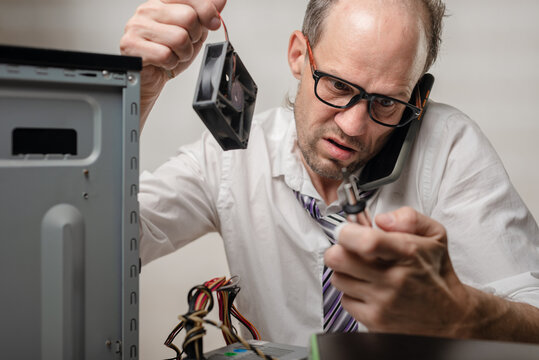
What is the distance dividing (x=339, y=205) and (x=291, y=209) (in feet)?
0.55

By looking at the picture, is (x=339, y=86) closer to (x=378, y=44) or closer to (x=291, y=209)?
(x=378, y=44)

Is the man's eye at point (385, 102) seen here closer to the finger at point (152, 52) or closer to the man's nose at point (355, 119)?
the man's nose at point (355, 119)

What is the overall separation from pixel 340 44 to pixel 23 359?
806mm

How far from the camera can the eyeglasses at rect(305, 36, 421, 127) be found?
3.26 ft

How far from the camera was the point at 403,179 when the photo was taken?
3.90 feet

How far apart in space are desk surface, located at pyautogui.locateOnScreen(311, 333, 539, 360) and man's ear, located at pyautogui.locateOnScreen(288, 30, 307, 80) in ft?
2.83

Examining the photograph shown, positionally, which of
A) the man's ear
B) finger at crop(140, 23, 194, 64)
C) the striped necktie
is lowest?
the striped necktie

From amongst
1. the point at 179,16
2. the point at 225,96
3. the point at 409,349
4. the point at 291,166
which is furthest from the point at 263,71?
the point at 409,349

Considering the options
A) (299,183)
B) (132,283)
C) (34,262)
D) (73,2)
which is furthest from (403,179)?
(73,2)

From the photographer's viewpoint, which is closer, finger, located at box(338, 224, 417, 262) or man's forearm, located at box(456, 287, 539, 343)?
finger, located at box(338, 224, 417, 262)

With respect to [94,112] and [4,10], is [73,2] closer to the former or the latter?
[4,10]

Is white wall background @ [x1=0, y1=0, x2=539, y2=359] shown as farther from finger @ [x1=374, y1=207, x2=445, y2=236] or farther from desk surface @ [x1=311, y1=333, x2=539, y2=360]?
desk surface @ [x1=311, y1=333, x2=539, y2=360]

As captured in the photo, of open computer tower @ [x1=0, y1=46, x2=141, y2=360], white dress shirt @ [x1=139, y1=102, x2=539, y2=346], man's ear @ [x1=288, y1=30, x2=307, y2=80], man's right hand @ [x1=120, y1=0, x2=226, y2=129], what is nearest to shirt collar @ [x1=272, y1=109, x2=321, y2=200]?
white dress shirt @ [x1=139, y1=102, x2=539, y2=346]

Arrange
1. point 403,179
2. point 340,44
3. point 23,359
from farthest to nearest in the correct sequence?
point 403,179, point 340,44, point 23,359
